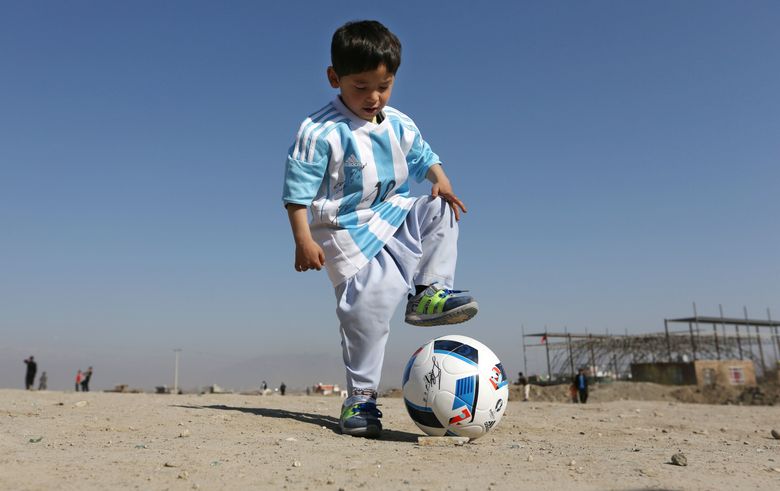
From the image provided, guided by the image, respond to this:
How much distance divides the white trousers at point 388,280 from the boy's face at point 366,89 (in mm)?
774

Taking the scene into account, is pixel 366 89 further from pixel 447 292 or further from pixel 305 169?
pixel 447 292

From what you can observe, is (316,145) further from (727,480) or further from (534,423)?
(534,423)

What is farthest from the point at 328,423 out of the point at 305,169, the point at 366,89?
the point at 366,89

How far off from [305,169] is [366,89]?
2.16ft

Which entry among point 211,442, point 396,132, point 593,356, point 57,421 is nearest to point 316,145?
point 396,132

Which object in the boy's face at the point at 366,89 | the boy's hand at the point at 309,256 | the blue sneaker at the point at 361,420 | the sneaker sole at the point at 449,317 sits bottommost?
the blue sneaker at the point at 361,420

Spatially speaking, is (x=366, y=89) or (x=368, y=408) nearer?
(x=366, y=89)

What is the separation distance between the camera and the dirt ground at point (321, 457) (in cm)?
242

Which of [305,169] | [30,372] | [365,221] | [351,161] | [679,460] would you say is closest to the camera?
[679,460]

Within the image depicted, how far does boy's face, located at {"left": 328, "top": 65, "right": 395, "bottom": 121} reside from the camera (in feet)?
12.3

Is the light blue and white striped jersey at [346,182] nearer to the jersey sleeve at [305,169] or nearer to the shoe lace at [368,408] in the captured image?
the jersey sleeve at [305,169]

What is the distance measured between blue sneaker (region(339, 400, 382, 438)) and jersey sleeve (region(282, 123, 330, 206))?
141cm

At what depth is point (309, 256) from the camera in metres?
3.68

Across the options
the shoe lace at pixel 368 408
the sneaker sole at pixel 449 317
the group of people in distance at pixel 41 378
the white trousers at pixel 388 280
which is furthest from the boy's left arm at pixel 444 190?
the group of people in distance at pixel 41 378
